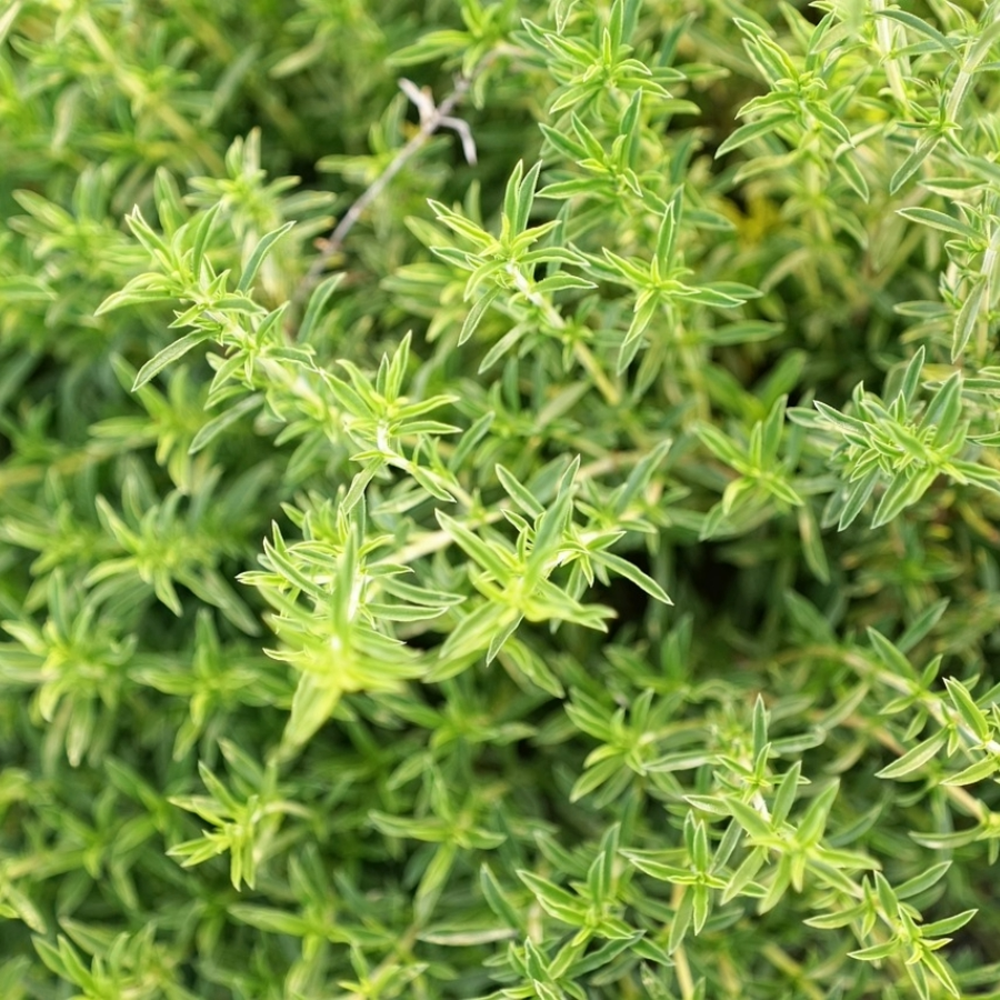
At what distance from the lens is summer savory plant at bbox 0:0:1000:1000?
4.62 ft

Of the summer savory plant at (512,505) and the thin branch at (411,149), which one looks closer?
the summer savory plant at (512,505)

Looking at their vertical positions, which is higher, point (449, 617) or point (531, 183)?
point (531, 183)

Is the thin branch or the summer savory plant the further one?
the thin branch

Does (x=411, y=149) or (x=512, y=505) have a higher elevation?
(x=411, y=149)

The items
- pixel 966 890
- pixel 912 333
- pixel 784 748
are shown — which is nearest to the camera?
pixel 784 748

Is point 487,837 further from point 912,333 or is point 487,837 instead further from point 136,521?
point 912,333

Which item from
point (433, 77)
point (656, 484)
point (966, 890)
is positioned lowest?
point (966, 890)

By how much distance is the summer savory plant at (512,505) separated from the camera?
141cm

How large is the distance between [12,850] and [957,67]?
202 cm

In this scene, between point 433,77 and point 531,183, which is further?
point 433,77

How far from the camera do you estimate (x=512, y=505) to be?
184 cm

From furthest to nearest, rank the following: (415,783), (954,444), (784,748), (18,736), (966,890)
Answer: (18,736) → (415,783) → (966,890) → (784,748) → (954,444)

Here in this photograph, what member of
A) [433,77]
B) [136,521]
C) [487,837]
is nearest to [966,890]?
[487,837]

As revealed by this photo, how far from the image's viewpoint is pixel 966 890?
6.02 ft
